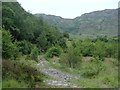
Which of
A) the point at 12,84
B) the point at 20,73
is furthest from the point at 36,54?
the point at 12,84

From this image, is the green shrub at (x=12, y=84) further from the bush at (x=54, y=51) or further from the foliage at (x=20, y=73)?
the bush at (x=54, y=51)

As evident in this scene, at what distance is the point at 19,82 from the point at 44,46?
163 feet

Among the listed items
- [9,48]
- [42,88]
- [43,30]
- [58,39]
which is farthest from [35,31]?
[42,88]

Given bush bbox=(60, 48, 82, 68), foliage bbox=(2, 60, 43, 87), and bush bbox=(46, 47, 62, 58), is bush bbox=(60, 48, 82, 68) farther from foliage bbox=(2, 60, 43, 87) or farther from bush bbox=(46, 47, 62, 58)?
foliage bbox=(2, 60, 43, 87)

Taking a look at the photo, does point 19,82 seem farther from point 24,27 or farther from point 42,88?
point 24,27

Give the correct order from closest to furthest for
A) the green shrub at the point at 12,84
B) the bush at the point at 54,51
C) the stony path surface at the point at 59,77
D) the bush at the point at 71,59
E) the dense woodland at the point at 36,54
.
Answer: the green shrub at the point at 12,84 → the dense woodland at the point at 36,54 → the stony path surface at the point at 59,77 → the bush at the point at 71,59 → the bush at the point at 54,51

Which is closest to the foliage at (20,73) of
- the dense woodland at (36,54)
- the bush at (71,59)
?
the dense woodland at (36,54)

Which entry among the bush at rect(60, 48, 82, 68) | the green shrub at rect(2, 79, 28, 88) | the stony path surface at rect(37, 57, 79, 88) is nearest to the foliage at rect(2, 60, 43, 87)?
the green shrub at rect(2, 79, 28, 88)

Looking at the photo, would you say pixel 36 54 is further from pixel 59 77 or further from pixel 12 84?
pixel 12 84

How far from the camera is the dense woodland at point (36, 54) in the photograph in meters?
19.1

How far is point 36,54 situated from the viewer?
46562mm

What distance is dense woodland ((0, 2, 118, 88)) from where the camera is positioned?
1911 centimetres

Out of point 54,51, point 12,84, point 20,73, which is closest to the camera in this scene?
point 12,84

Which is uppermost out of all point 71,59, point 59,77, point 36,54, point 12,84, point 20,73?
point 20,73
